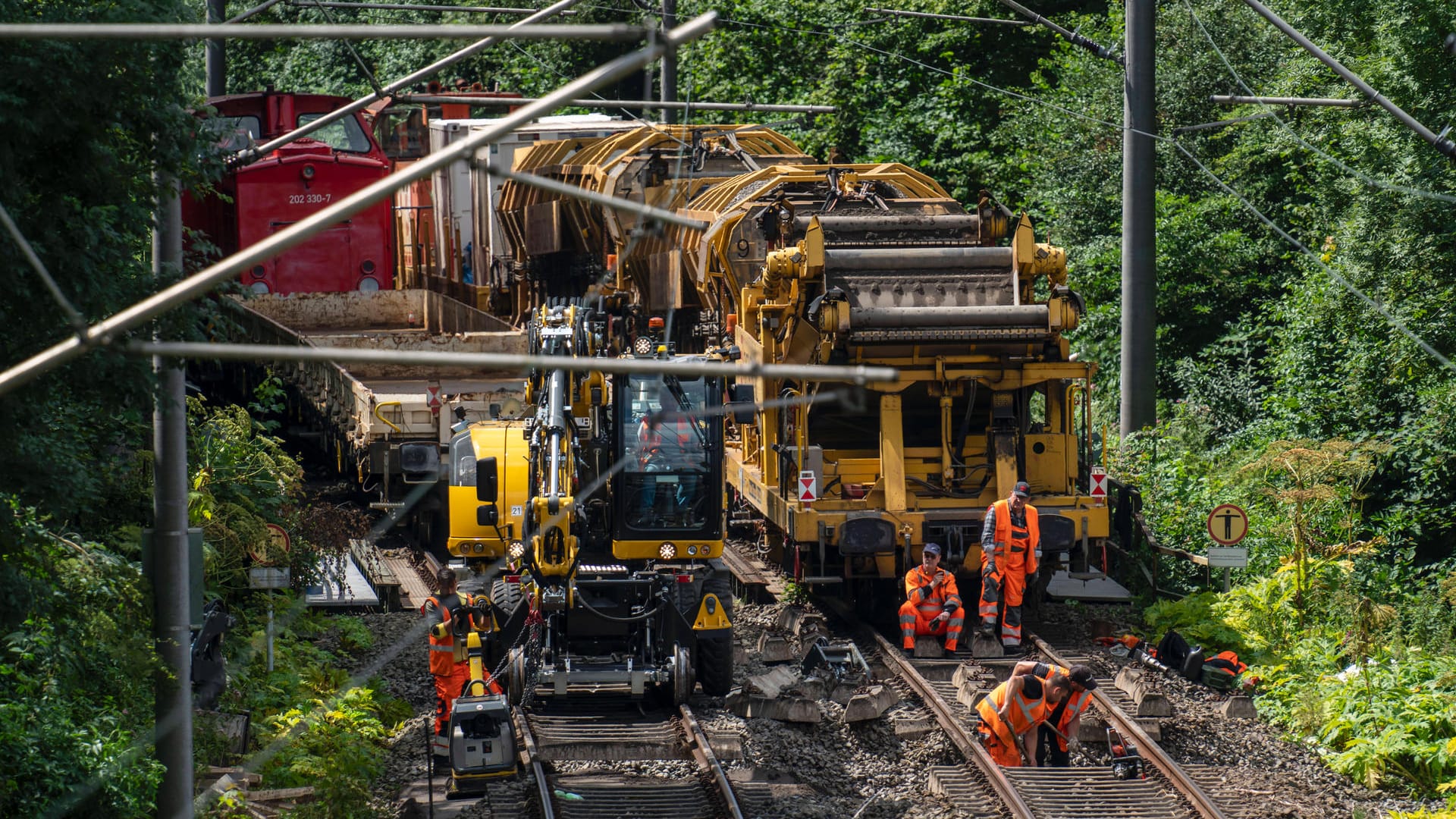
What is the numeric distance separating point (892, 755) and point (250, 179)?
13549 mm

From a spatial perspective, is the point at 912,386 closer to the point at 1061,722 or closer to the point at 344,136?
the point at 1061,722

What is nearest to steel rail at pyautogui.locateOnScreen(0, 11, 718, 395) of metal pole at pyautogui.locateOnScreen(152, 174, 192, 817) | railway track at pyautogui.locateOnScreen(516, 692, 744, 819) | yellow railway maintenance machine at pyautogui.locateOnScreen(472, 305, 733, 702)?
metal pole at pyautogui.locateOnScreen(152, 174, 192, 817)

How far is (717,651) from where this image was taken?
44.0 feet

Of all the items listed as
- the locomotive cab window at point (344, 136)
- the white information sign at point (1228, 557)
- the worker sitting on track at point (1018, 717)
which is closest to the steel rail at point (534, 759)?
the worker sitting on track at point (1018, 717)

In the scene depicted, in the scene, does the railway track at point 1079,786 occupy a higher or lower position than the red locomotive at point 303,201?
lower

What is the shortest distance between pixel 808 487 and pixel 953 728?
11.3ft

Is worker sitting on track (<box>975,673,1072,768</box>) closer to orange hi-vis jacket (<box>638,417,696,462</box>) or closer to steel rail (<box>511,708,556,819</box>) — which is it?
steel rail (<box>511,708,556,819</box>)

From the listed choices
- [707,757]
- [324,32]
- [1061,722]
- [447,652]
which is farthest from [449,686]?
[324,32]

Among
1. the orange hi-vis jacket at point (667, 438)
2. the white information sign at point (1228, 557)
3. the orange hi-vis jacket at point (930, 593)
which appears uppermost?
the orange hi-vis jacket at point (667, 438)

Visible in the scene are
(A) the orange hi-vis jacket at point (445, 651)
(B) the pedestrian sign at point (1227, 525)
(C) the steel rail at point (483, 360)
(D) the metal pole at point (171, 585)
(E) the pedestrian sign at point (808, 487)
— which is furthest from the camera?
(E) the pedestrian sign at point (808, 487)

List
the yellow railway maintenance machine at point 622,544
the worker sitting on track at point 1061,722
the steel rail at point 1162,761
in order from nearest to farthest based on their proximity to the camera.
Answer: the steel rail at point 1162,761, the worker sitting on track at point 1061,722, the yellow railway maintenance machine at point 622,544

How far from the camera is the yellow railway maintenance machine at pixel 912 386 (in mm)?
15430

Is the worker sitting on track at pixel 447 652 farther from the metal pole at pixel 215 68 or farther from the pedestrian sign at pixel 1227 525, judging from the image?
the metal pole at pixel 215 68

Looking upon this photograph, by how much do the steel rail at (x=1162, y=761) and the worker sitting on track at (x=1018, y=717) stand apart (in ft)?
2.61
